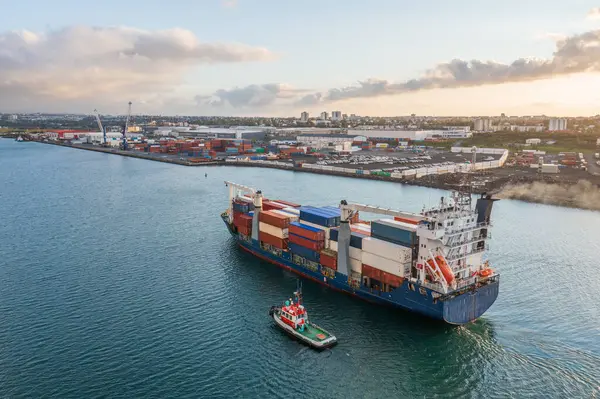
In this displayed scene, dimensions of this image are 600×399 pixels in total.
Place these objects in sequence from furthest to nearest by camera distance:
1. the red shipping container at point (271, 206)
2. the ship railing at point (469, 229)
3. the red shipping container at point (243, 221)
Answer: the red shipping container at point (271, 206), the red shipping container at point (243, 221), the ship railing at point (469, 229)

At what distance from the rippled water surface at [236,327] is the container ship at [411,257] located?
A: 0.98 metres

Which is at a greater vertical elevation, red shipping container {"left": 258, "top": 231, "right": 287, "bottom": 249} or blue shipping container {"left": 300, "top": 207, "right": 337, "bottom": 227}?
blue shipping container {"left": 300, "top": 207, "right": 337, "bottom": 227}

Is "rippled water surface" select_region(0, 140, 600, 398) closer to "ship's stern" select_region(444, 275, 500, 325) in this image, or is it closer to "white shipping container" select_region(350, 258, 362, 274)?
"ship's stern" select_region(444, 275, 500, 325)

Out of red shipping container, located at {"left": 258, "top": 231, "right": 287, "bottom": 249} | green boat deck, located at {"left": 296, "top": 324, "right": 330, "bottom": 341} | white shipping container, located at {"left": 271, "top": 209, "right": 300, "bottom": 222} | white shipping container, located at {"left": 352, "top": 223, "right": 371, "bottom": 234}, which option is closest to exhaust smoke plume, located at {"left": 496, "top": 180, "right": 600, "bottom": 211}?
white shipping container, located at {"left": 352, "top": 223, "right": 371, "bottom": 234}

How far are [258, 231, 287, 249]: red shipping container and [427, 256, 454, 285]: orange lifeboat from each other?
30.6 ft

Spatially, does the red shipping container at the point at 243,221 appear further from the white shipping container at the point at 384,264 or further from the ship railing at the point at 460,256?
the ship railing at the point at 460,256

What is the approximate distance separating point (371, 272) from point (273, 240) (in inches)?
298

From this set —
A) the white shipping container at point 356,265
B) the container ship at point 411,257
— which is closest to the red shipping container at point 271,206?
the container ship at point 411,257

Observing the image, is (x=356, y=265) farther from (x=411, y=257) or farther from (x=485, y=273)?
(x=485, y=273)

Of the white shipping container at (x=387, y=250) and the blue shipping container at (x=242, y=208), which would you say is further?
the blue shipping container at (x=242, y=208)

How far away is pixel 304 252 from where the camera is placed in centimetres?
2538

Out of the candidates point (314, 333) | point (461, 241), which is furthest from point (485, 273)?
point (314, 333)

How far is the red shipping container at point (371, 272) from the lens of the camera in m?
22.0

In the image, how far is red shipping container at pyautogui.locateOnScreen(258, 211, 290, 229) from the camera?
27219mm
